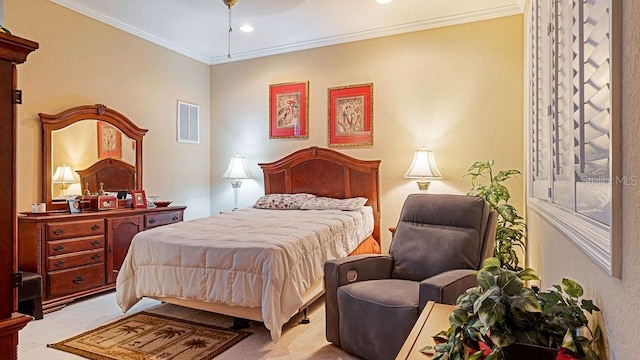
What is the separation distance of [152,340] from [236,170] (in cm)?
284

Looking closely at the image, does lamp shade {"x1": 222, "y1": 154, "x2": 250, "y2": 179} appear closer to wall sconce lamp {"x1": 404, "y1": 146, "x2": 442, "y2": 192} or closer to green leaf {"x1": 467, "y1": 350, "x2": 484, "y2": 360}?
wall sconce lamp {"x1": 404, "y1": 146, "x2": 442, "y2": 192}

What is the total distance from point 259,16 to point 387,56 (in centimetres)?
Result: 160

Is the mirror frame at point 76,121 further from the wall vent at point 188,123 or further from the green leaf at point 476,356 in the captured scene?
the green leaf at point 476,356

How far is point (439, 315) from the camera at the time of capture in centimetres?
165

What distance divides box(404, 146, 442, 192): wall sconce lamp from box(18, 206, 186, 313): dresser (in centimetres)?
300

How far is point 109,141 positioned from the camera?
4.18 meters

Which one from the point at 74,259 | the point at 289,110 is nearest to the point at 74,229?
the point at 74,259

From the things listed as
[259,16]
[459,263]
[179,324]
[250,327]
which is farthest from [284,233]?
[259,16]

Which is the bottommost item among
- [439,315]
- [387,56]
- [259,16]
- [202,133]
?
[439,315]

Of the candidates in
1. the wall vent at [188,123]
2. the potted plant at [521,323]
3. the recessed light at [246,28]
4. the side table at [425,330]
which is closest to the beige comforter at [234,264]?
the side table at [425,330]

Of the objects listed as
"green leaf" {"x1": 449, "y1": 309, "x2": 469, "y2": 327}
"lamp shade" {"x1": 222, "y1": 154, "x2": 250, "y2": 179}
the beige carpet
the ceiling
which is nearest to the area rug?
the beige carpet

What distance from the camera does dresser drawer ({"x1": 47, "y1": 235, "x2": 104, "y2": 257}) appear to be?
3256mm

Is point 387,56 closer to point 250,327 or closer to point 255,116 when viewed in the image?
point 255,116

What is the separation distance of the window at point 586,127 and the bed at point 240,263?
1.63 metres
